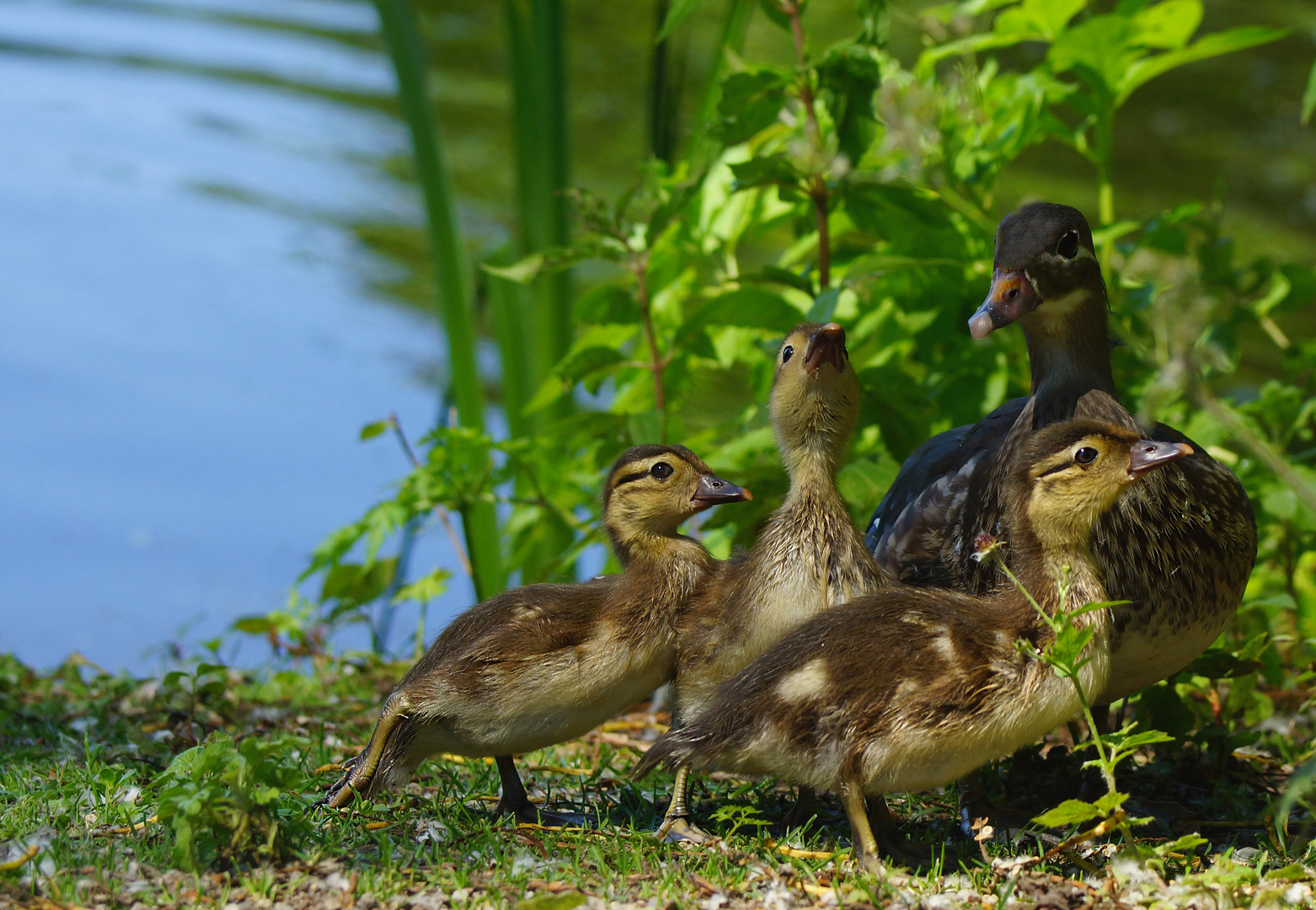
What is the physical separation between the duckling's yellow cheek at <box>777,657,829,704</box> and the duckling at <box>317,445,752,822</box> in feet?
1.67

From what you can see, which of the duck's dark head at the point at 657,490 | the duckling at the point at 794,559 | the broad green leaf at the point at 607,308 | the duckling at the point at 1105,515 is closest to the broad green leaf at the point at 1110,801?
the duckling at the point at 1105,515

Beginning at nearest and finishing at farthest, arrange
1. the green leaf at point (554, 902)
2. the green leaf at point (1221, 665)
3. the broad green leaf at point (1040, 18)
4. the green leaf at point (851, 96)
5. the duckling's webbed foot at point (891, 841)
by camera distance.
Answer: the green leaf at point (554, 902) → the duckling's webbed foot at point (891, 841) → the green leaf at point (1221, 665) → the green leaf at point (851, 96) → the broad green leaf at point (1040, 18)

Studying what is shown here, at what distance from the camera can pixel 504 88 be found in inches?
583

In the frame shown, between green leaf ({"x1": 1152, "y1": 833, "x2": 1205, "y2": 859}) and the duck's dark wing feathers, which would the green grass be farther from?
the duck's dark wing feathers

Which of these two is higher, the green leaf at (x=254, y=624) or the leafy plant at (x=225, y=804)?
the green leaf at (x=254, y=624)

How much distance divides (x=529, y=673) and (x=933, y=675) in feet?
3.34

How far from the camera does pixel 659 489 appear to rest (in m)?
3.99

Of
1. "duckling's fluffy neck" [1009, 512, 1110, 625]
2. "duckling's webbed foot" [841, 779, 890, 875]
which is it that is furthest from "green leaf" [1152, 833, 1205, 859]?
"duckling's webbed foot" [841, 779, 890, 875]

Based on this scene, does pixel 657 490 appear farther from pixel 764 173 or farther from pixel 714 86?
pixel 714 86

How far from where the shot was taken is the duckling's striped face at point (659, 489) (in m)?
3.97

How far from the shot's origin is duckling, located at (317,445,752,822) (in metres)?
3.61

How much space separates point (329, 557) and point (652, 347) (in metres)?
1.41

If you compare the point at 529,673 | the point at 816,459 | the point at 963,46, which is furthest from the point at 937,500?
Result: the point at 963,46

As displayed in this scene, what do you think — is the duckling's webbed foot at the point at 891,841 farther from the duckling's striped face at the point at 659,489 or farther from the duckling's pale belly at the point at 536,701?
the duckling's striped face at the point at 659,489
